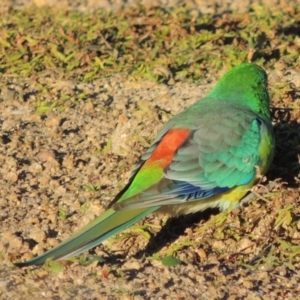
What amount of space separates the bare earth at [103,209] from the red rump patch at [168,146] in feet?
1.42

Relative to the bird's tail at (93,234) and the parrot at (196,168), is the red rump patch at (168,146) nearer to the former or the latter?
the parrot at (196,168)

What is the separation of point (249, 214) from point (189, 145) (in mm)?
576

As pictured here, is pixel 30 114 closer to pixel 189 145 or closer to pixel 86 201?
pixel 86 201

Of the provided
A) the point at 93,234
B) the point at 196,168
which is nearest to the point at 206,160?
the point at 196,168

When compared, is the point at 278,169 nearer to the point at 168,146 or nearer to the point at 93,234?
the point at 168,146

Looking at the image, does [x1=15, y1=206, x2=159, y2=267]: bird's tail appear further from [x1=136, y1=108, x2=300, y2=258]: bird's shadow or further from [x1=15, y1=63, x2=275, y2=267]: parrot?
[x1=136, y1=108, x2=300, y2=258]: bird's shadow

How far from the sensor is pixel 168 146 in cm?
492

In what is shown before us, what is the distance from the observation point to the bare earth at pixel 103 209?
173 inches

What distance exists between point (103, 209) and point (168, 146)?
59 centimetres

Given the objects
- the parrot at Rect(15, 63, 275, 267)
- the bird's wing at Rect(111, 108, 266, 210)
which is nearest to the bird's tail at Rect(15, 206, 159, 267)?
the parrot at Rect(15, 63, 275, 267)

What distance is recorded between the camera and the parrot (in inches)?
178

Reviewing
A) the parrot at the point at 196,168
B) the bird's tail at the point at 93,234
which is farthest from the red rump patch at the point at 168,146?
the bird's tail at the point at 93,234

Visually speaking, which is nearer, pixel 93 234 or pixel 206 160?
pixel 93 234

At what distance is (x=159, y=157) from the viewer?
486 cm
